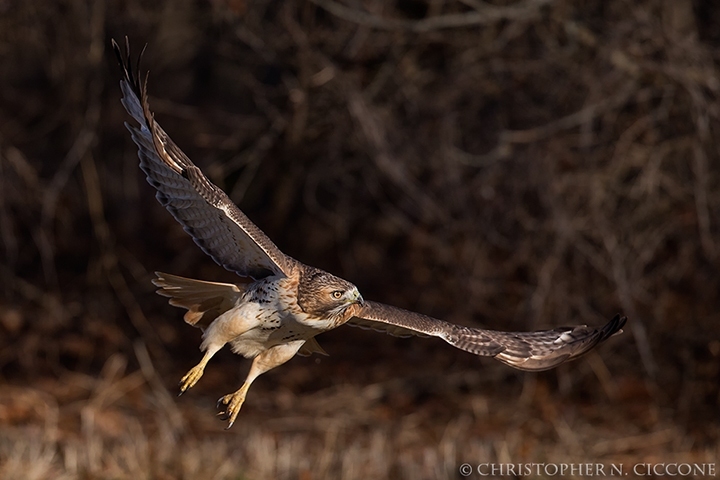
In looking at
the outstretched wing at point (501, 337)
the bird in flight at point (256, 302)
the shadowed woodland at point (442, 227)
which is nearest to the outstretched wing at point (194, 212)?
the bird in flight at point (256, 302)

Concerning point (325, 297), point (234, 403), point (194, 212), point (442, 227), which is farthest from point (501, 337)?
point (442, 227)

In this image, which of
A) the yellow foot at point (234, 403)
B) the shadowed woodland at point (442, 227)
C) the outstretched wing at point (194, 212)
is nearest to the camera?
the yellow foot at point (234, 403)

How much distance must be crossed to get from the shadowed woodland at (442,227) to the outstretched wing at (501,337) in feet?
9.43

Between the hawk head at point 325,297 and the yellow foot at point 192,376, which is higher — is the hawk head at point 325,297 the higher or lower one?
the higher one

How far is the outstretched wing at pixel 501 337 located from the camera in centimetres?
409

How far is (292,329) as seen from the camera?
399 centimetres

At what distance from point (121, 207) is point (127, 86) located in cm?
957

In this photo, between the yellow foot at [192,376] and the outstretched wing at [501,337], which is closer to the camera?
the yellow foot at [192,376]

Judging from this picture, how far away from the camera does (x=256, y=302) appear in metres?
4.03

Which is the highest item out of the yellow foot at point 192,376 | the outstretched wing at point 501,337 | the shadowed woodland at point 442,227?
the yellow foot at point 192,376

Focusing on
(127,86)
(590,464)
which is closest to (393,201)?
(590,464)

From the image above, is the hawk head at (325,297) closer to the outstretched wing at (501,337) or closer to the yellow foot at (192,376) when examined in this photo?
the outstretched wing at (501,337)

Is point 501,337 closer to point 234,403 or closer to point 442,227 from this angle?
point 234,403

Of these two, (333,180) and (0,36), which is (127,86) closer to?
(0,36)
